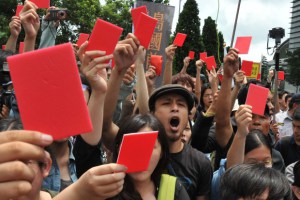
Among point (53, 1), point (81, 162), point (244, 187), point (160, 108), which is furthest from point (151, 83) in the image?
point (53, 1)

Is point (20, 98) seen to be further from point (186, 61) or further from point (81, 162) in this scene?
point (186, 61)

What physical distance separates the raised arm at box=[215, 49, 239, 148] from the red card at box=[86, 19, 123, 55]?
1224 mm

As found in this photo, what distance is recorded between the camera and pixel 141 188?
6.57ft

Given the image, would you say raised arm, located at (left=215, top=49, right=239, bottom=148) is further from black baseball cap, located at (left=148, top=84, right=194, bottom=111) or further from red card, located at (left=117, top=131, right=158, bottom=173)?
red card, located at (left=117, top=131, right=158, bottom=173)

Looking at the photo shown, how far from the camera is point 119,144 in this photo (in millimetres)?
2102

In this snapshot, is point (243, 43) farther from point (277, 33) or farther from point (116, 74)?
point (277, 33)

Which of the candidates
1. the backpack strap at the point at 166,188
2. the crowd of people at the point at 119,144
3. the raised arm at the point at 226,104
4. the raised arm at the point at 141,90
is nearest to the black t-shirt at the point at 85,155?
the crowd of people at the point at 119,144

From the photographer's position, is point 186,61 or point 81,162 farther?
point 186,61

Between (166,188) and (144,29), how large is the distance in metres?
0.92

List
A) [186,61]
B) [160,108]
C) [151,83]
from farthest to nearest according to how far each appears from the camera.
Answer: [186,61], [151,83], [160,108]

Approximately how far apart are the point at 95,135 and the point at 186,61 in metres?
5.11

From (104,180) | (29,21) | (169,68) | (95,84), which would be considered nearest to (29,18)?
(29,21)

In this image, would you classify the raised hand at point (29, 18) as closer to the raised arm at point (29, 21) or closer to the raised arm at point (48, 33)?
the raised arm at point (29, 21)

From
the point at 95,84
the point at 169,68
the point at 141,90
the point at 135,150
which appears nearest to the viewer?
the point at 135,150
